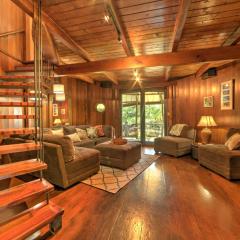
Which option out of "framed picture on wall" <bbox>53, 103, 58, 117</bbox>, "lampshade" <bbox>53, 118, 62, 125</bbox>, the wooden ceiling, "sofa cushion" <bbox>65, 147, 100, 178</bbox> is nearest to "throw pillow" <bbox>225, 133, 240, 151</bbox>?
the wooden ceiling

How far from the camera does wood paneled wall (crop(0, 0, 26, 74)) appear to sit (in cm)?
352

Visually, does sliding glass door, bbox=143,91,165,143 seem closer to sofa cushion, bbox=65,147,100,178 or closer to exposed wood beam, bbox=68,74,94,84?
exposed wood beam, bbox=68,74,94,84

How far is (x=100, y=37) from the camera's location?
3193 millimetres

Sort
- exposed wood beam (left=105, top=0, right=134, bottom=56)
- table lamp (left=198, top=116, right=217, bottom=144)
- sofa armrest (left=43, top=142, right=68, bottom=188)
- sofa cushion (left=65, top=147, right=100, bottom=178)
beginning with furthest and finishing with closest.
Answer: table lamp (left=198, top=116, right=217, bottom=144), sofa cushion (left=65, top=147, right=100, bottom=178), sofa armrest (left=43, top=142, right=68, bottom=188), exposed wood beam (left=105, top=0, right=134, bottom=56)

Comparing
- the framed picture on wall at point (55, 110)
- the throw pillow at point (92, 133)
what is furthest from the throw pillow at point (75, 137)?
the framed picture on wall at point (55, 110)

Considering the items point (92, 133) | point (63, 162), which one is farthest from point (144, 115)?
point (63, 162)

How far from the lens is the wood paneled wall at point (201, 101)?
412 centimetres

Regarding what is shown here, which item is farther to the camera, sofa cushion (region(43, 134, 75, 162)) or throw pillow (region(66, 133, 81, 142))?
throw pillow (region(66, 133, 81, 142))

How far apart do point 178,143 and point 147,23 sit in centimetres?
331

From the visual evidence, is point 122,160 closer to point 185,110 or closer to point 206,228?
point 206,228

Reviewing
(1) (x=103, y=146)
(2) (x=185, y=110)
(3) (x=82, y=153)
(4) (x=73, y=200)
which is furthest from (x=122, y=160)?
(2) (x=185, y=110)

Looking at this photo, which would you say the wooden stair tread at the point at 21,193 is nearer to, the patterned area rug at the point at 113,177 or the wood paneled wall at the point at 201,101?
the patterned area rug at the point at 113,177

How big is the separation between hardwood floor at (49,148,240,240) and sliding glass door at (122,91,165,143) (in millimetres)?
3572

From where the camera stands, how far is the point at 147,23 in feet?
8.77
